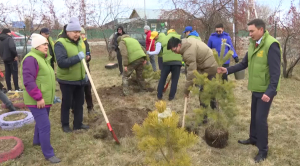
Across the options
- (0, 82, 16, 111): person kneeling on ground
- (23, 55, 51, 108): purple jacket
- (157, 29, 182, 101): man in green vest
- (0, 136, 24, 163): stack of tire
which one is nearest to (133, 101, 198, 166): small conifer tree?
(23, 55, 51, 108): purple jacket

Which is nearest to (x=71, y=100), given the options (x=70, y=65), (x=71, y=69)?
(x=71, y=69)

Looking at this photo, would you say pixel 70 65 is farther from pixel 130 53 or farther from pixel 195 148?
pixel 130 53

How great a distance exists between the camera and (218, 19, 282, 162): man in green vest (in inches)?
107

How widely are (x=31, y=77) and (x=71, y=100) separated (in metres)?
1.07

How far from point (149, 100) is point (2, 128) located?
2980 mm

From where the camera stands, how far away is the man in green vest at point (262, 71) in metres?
2.71

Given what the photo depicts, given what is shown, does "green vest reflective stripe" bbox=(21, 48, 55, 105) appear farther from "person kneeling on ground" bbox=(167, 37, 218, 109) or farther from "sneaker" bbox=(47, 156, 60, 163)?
"person kneeling on ground" bbox=(167, 37, 218, 109)

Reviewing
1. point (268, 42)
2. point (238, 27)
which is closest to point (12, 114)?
point (268, 42)

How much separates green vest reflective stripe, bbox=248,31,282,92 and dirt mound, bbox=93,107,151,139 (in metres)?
2.02

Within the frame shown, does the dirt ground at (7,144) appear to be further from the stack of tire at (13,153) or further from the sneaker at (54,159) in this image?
the sneaker at (54,159)

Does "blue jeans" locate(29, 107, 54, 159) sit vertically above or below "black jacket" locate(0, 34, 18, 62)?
below

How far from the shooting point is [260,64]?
2.84 metres

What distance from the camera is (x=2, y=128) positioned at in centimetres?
413

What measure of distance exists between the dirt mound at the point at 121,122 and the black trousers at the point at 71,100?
1.28 feet
